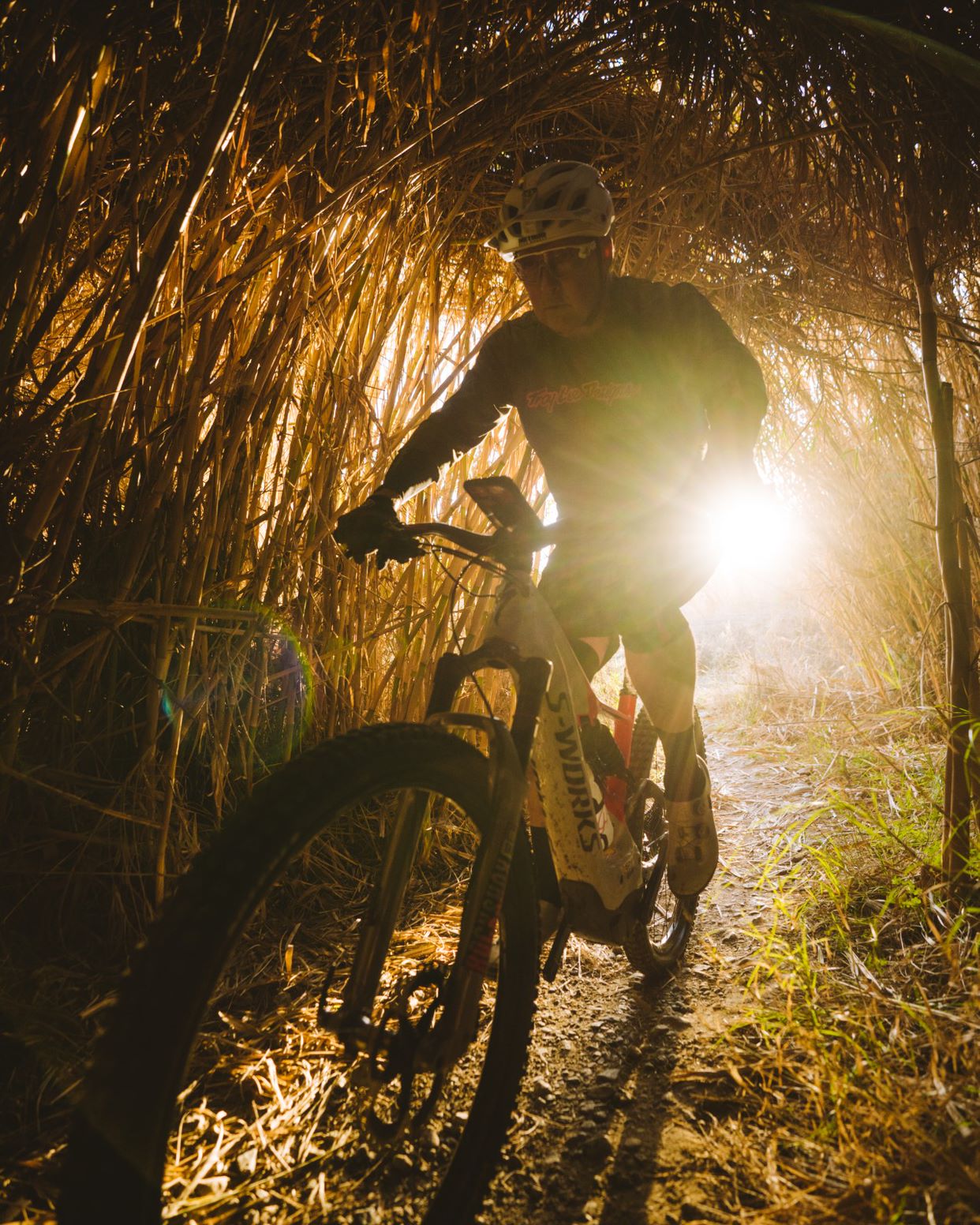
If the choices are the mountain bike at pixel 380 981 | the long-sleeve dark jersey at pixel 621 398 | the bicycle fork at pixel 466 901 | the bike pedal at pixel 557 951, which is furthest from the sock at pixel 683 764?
the bicycle fork at pixel 466 901

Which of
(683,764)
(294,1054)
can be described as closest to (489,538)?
(683,764)

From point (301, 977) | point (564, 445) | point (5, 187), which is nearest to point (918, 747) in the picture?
point (564, 445)

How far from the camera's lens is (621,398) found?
66.6 inches

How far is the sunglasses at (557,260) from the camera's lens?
5.27 feet

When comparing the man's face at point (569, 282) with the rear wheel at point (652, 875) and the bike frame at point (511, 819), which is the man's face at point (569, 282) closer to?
the bike frame at point (511, 819)

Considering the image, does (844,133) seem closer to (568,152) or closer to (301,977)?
(568,152)

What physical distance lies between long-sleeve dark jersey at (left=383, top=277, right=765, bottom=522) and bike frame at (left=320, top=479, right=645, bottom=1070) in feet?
1.31

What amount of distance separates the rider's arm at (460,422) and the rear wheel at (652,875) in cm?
102

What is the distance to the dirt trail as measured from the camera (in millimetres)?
1192

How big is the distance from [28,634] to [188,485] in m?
0.56

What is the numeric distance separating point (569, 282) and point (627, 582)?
0.81m

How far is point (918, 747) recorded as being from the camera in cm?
320

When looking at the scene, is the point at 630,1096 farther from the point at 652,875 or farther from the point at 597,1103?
the point at 652,875

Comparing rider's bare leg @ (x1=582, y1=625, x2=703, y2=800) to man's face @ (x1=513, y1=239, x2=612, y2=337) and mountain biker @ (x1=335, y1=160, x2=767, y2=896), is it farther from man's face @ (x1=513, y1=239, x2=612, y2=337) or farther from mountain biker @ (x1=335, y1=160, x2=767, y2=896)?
man's face @ (x1=513, y1=239, x2=612, y2=337)
